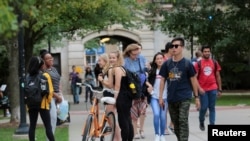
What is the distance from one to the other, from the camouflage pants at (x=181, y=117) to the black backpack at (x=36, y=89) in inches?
85.5

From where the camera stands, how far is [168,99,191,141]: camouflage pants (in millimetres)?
8891

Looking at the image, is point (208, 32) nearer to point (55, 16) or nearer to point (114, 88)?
point (55, 16)

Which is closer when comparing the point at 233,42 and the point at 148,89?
the point at 148,89

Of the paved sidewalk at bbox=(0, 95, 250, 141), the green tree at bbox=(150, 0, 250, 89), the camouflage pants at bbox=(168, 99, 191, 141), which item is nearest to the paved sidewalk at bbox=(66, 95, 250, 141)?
the paved sidewalk at bbox=(0, 95, 250, 141)

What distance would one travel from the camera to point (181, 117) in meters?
8.93

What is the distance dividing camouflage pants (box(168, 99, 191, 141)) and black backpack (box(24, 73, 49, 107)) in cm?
217

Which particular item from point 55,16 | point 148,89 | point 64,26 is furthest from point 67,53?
point 148,89

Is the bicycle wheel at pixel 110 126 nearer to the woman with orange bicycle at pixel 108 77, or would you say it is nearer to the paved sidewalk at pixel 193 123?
the woman with orange bicycle at pixel 108 77

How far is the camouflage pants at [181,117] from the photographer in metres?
8.89

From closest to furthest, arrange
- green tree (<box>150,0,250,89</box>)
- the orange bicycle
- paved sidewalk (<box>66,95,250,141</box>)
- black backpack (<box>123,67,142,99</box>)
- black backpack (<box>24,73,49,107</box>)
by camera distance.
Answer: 1. black backpack (<box>24,73,49,107</box>)
2. black backpack (<box>123,67,142,99</box>)
3. the orange bicycle
4. paved sidewalk (<box>66,95,250,141</box>)
5. green tree (<box>150,0,250,89</box>)

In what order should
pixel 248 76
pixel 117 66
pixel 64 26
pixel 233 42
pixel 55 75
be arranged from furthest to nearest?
pixel 248 76 → pixel 233 42 → pixel 64 26 → pixel 55 75 → pixel 117 66

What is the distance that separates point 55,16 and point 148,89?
15.7 ft

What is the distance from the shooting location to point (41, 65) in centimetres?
997

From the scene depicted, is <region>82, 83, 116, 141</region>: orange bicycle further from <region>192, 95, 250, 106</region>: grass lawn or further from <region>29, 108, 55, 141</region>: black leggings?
<region>192, 95, 250, 106</region>: grass lawn
